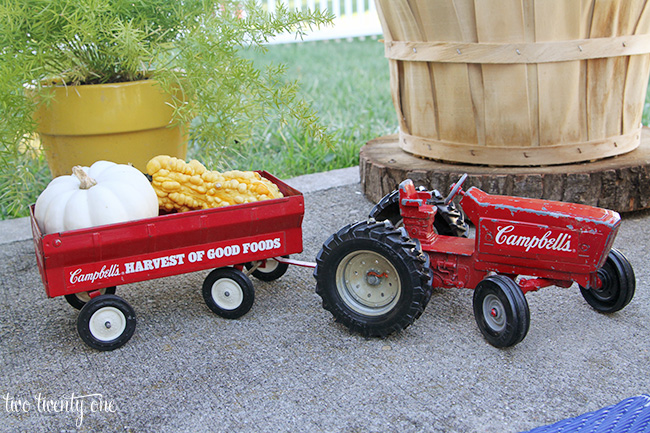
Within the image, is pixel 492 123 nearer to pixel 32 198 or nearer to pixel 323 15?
pixel 323 15

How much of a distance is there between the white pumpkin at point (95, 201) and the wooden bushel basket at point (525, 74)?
1.37 metres

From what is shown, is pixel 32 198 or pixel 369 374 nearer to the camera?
pixel 369 374

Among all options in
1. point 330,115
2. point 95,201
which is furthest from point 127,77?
point 330,115

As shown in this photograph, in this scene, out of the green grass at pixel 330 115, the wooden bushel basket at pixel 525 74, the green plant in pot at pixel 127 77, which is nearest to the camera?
the green plant in pot at pixel 127 77

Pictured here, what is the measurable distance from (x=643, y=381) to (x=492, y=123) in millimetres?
1343

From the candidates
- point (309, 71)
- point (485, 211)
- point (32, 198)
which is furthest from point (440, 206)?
point (309, 71)

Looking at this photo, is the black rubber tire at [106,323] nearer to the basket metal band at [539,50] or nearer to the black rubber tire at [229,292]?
the black rubber tire at [229,292]

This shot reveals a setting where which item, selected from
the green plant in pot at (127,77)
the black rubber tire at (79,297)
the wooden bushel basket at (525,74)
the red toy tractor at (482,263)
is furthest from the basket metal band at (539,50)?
the black rubber tire at (79,297)

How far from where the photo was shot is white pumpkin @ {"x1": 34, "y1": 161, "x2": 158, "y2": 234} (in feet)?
6.43

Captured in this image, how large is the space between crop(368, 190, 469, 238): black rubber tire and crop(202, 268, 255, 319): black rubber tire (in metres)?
0.51

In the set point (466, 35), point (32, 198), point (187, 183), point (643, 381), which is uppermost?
point (466, 35)

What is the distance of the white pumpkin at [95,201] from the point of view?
1.96 m

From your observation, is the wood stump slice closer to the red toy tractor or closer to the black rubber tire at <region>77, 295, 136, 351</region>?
the red toy tractor

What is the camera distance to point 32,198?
3557 millimetres
